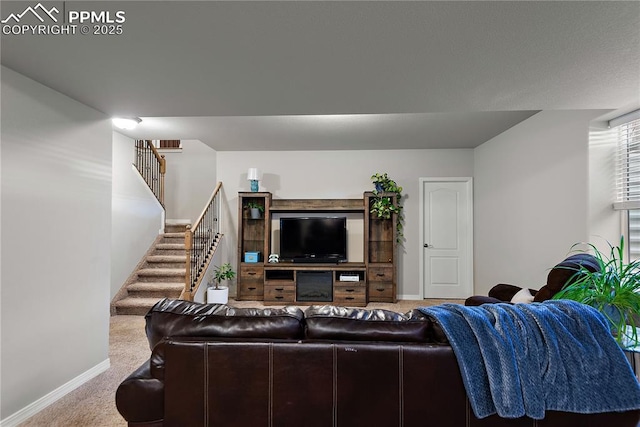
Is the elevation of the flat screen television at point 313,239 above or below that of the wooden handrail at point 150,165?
below

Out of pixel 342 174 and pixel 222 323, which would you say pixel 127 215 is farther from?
pixel 222 323

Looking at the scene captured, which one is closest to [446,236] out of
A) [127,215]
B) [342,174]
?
[342,174]

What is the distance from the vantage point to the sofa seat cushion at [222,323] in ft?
4.92

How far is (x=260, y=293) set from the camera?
5.54 m

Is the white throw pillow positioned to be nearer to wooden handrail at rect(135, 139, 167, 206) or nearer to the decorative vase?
the decorative vase

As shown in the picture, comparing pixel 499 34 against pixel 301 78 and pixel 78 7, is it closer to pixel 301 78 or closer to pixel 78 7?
pixel 301 78

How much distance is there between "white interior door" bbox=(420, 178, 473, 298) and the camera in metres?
5.74

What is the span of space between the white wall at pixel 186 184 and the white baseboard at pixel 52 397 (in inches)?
179

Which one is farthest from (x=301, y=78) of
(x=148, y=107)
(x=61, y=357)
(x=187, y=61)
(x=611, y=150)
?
(x=611, y=150)

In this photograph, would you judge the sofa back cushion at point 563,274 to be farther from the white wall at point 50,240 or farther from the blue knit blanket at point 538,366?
the white wall at point 50,240

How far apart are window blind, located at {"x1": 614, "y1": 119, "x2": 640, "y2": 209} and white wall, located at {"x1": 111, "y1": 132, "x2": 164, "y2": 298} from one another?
577 cm

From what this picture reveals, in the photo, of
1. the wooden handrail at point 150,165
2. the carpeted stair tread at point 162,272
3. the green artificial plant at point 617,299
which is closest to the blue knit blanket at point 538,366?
the green artificial plant at point 617,299

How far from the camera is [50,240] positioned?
2.44m

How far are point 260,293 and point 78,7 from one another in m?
4.57
